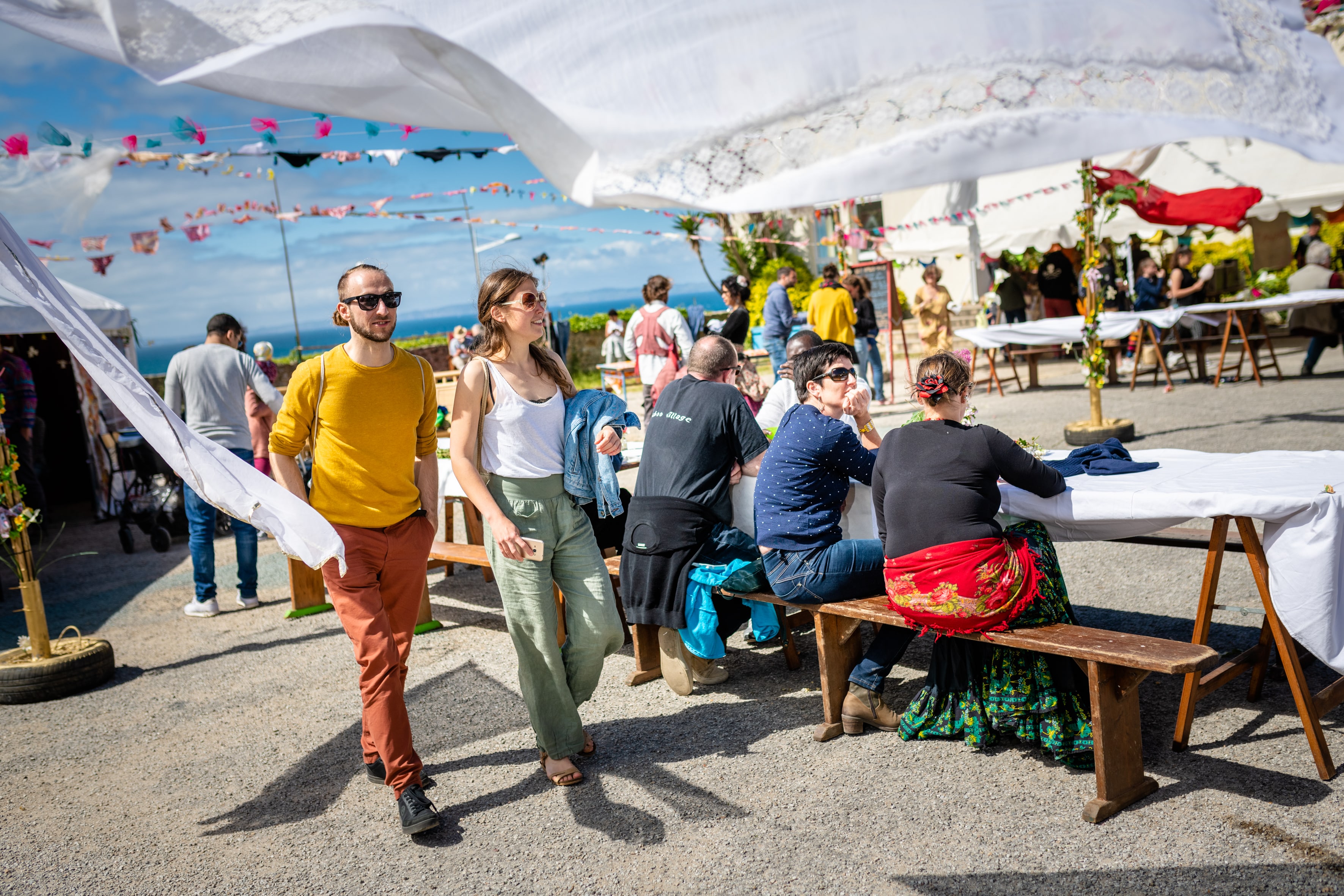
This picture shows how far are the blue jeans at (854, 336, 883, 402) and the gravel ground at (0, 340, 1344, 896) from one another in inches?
288

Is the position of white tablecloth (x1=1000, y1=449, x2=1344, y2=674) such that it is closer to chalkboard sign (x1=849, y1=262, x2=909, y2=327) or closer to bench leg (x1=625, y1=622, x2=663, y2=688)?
bench leg (x1=625, y1=622, x2=663, y2=688)

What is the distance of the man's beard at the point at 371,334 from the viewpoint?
10.5ft

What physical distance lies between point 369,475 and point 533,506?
571mm

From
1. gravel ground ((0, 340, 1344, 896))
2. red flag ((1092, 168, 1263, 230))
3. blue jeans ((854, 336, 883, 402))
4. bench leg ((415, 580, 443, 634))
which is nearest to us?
gravel ground ((0, 340, 1344, 896))

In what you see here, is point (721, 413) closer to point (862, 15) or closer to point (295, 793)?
point (295, 793)

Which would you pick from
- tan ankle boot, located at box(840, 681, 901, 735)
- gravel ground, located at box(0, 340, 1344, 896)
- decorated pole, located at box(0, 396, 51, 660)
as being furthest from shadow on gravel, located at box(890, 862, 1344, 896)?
decorated pole, located at box(0, 396, 51, 660)

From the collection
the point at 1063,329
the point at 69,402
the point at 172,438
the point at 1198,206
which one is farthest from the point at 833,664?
the point at 69,402

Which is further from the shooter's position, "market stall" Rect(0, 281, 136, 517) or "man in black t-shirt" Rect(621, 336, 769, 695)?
"market stall" Rect(0, 281, 136, 517)

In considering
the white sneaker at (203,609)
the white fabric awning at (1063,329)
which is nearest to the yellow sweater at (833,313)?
the white fabric awning at (1063,329)

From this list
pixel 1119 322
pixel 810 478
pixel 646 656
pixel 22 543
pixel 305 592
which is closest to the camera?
pixel 810 478

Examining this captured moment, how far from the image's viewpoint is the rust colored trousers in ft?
10.5

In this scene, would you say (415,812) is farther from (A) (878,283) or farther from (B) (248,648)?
(A) (878,283)

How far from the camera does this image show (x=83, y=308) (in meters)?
8.96

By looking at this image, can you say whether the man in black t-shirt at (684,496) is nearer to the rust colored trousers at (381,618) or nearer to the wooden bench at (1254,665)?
the rust colored trousers at (381,618)
